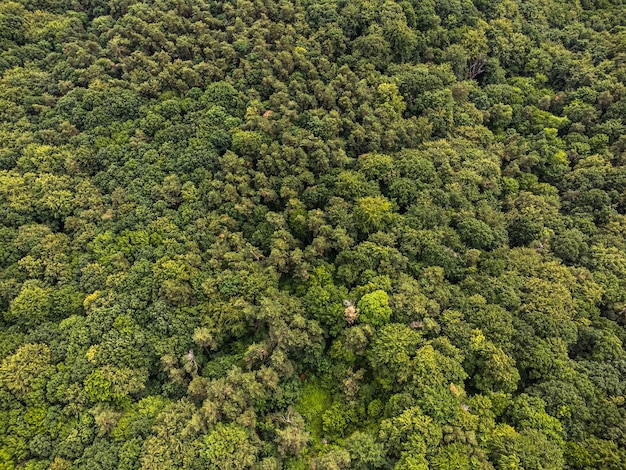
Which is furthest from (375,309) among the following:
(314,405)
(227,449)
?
(227,449)

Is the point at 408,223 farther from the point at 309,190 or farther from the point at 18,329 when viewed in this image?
the point at 18,329

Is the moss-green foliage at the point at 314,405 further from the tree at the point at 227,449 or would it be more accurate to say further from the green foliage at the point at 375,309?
the green foliage at the point at 375,309

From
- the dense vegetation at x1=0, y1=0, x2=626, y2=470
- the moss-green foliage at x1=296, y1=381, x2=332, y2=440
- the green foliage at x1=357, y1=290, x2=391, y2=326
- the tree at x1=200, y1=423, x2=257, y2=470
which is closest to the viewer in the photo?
the tree at x1=200, y1=423, x2=257, y2=470

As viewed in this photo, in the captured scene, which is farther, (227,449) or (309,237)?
(309,237)

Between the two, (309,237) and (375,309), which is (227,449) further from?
(309,237)

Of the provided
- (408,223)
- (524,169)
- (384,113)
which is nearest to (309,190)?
(408,223)

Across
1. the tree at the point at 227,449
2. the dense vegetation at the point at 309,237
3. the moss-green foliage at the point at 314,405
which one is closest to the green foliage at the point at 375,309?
the dense vegetation at the point at 309,237

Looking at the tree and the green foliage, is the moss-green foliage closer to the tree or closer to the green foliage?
the tree

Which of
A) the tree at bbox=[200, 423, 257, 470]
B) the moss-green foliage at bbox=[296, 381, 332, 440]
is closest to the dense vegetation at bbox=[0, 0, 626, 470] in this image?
the tree at bbox=[200, 423, 257, 470]

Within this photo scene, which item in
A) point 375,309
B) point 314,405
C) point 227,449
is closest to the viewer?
point 227,449
